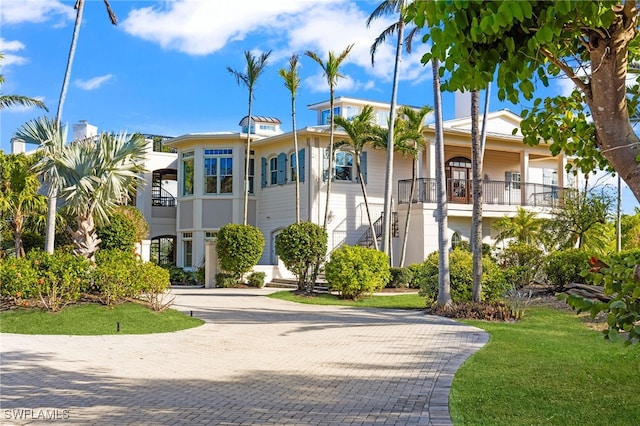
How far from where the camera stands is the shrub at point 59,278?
13.5 meters

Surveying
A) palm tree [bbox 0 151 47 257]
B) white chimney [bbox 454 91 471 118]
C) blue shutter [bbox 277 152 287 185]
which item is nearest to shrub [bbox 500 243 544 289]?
blue shutter [bbox 277 152 287 185]

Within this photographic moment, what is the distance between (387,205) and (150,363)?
16082mm

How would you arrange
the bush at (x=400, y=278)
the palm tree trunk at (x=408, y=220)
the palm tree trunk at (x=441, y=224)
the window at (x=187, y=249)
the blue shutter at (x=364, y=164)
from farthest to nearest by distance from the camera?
1. the window at (x=187, y=249)
2. the blue shutter at (x=364, y=164)
3. the palm tree trunk at (x=408, y=220)
4. the bush at (x=400, y=278)
5. the palm tree trunk at (x=441, y=224)

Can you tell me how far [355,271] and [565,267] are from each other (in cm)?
631

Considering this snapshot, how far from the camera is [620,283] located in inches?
170

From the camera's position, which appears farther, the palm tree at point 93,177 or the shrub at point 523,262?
the shrub at point 523,262

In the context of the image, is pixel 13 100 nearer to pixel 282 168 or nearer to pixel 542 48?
pixel 282 168

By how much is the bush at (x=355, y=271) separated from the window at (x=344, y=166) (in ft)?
28.7

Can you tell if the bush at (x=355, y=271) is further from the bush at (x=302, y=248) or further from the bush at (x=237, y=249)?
the bush at (x=237, y=249)

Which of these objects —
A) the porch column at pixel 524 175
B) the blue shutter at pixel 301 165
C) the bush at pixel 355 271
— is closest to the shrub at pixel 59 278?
the bush at pixel 355 271

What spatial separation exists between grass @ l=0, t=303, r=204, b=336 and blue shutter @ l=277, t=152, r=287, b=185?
15.8 metres

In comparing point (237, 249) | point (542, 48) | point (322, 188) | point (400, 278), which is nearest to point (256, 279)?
point (237, 249)

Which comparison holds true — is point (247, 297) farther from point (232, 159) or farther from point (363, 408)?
point (363, 408)

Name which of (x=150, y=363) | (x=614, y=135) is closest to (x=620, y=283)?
(x=614, y=135)
